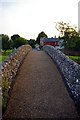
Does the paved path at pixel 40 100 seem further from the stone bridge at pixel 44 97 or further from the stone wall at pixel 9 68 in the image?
the stone wall at pixel 9 68

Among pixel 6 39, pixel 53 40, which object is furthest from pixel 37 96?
pixel 53 40

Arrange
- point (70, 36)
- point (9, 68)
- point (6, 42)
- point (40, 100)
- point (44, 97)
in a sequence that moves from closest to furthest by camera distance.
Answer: point (40, 100)
point (44, 97)
point (9, 68)
point (70, 36)
point (6, 42)

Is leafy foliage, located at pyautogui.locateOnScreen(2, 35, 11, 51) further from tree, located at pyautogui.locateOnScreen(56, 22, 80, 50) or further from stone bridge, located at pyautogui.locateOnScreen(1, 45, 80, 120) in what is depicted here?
stone bridge, located at pyautogui.locateOnScreen(1, 45, 80, 120)

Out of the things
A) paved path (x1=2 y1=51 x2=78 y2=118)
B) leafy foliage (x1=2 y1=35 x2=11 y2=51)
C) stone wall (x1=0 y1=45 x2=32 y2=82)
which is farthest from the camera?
leafy foliage (x1=2 y1=35 x2=11 y2=51)

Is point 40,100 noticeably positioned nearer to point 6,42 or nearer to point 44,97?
point 44,97

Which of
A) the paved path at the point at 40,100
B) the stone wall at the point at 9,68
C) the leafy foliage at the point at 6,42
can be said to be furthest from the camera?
the leafy foliage at the point at 6,42

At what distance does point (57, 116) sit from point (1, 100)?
1.53 metres

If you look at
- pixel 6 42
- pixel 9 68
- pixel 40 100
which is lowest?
pixel 40 100

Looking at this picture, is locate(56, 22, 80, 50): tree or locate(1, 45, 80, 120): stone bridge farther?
locate(56, 22, 80, 50): tree

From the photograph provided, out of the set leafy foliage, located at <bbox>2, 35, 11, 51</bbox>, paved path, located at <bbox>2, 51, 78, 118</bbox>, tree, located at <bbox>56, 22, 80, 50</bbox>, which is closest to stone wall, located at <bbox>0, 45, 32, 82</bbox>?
paved path, located at <bbox>2, 51, 78, 118</bbox>

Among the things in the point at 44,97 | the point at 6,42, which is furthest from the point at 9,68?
the point at 6,42

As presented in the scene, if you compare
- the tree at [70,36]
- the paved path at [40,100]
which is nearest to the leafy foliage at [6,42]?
the tree at [70,36]

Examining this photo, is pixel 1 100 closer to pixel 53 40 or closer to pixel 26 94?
pixel 26 94

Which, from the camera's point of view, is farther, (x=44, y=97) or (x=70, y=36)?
(x=70, y=36)
